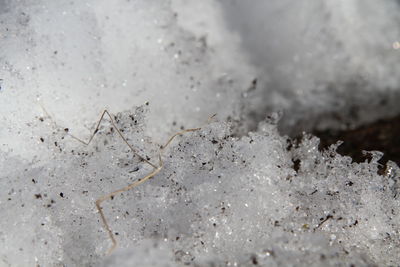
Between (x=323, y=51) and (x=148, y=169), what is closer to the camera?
(x=148, y=169)

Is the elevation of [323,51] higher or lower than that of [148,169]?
higher

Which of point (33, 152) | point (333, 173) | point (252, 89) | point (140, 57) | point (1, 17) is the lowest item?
point (333, 173)

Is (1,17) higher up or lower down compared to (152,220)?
higher up

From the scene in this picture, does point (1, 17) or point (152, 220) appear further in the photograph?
point (1, 17)

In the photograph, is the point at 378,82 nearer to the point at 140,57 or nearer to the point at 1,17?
the point at 140,57

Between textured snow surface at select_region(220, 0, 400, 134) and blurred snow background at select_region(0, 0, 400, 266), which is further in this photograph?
textured snow surface at select_region(220, 0, 400, 134)

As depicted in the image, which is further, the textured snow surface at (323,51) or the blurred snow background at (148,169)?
the textured snow surface at (323,51)

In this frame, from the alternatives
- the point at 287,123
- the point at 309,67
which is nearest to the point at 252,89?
the point at 287,123

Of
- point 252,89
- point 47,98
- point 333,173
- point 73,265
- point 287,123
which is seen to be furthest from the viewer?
point 287,123
